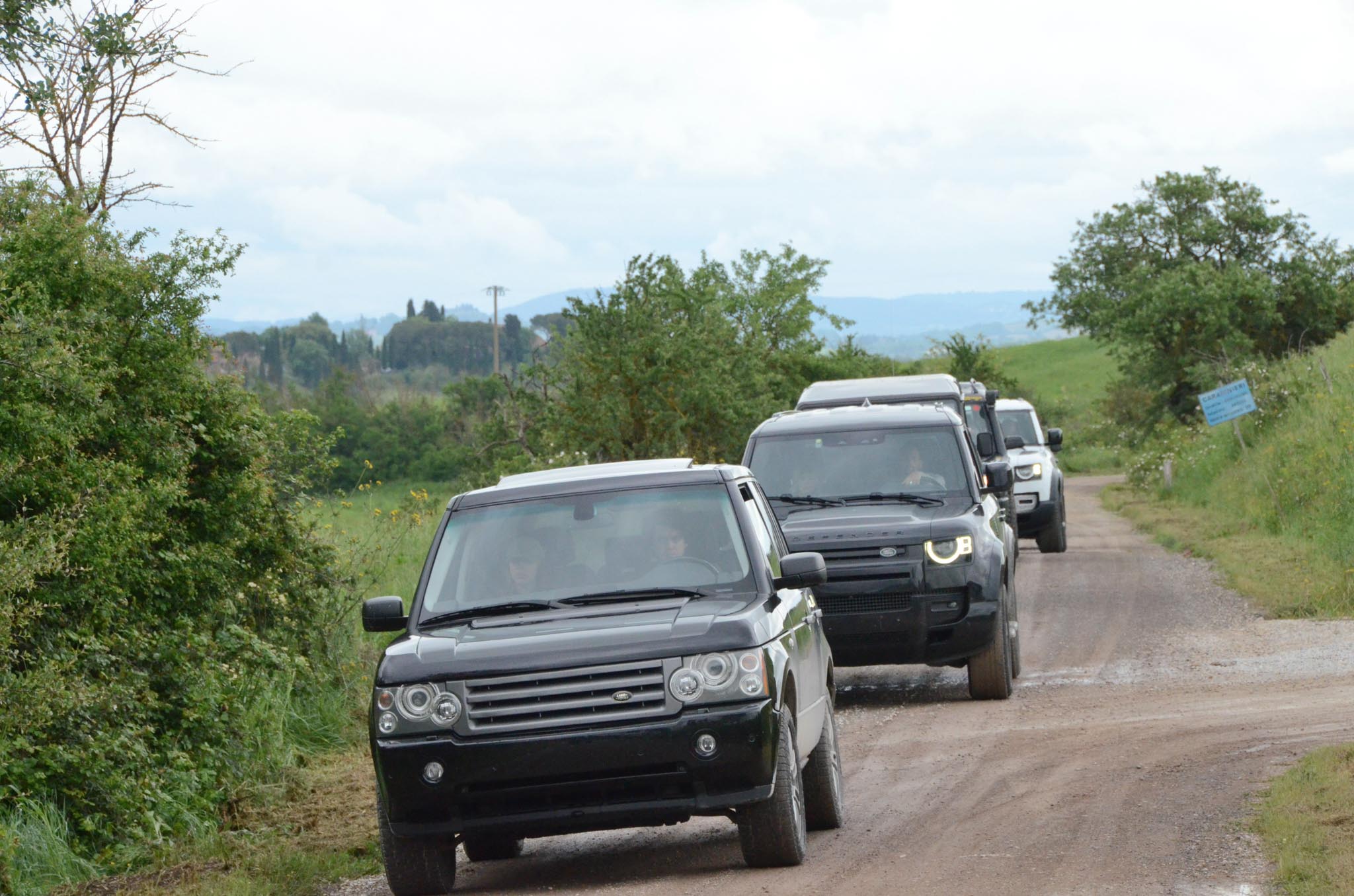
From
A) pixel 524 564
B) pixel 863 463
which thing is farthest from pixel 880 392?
pixel 524 564

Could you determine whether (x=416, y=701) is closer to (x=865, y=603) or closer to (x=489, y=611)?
(x=489, y=611)

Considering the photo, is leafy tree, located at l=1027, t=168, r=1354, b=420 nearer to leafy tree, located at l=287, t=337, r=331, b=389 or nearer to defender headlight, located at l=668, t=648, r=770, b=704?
defender headlight, located at l=668, t=648, r=770, b=704

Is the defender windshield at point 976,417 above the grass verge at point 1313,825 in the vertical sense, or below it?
above

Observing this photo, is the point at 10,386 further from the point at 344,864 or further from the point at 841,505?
the point at 841,505

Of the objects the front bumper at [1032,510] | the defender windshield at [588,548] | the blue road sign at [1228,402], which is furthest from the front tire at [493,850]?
the blue road sign at [1228,402]

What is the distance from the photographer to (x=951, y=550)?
1126cm

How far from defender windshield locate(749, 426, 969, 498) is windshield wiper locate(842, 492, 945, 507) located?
0.03 meters

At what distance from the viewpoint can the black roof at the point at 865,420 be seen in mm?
12508

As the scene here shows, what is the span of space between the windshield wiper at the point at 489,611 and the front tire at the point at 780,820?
1.14 meters

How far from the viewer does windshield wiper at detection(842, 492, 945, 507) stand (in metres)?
12.0

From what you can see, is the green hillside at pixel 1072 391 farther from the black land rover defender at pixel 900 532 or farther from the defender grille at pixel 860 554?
the defender grille at pixel 860 554

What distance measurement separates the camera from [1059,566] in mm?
22203

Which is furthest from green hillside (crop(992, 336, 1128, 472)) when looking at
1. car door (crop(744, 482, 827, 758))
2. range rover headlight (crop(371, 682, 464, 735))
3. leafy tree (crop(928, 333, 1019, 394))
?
range rover headlight (crop(371, 682, 464, 735))

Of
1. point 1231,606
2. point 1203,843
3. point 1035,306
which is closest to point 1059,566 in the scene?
point 1231,606
